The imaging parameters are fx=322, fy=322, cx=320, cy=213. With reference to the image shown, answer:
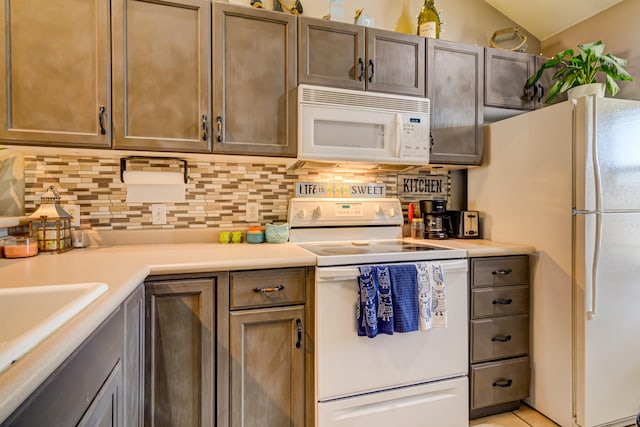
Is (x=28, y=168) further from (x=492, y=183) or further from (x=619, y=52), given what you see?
(x=619, y=52)

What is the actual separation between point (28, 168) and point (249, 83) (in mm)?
1256

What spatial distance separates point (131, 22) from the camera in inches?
60.5

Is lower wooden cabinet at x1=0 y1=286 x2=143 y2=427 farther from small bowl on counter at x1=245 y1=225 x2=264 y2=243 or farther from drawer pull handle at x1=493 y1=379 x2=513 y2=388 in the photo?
drawer pull handle at x1=493 y1=379 x2=513 y2=388

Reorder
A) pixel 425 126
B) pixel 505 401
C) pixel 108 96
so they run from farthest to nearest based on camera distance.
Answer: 1. pixel 425 126
2. pixel 505 401
3. pixel 108 96

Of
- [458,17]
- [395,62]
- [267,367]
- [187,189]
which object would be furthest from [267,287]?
[458,17]

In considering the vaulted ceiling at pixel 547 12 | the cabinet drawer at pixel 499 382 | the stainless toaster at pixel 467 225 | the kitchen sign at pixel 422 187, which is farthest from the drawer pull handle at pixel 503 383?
the vaulted ceiling at pixel 547 12

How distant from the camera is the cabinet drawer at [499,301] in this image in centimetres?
175

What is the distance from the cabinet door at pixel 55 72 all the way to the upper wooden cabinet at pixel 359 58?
975mm

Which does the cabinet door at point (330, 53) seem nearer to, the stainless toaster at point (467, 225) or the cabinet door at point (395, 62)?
the cabinet door at point (395, 62)

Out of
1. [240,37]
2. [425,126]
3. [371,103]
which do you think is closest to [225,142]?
[240,37]

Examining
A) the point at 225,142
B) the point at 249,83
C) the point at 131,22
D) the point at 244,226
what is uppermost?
the point at 131,22

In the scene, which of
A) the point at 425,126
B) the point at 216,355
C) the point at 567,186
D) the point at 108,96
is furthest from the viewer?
the point at 425,126

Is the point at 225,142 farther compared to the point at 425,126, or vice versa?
the point at 425,126

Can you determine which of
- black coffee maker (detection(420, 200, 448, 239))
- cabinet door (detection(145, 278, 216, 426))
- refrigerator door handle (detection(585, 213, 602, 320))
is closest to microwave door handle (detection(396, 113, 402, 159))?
black coffee maker (detection(420, 200, 448, 239))
